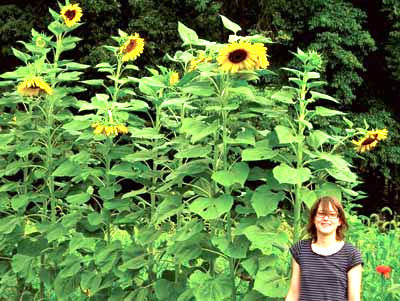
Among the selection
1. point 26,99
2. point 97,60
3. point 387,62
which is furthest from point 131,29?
point 26,99

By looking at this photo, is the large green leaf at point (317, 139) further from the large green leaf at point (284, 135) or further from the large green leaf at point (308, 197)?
the large green leaf at point (308, 197)

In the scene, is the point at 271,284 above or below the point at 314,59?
below

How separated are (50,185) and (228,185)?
158 cm

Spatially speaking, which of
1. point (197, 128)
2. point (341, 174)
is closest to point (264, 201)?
point (341, 174)

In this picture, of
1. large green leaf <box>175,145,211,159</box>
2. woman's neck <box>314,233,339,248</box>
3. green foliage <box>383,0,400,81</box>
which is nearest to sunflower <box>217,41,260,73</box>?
large green leaf <box>175,145,211,159</box>

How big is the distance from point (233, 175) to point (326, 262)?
28.6 inches

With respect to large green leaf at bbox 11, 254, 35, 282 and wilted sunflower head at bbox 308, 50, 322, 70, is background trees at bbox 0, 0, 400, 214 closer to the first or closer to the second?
large green leaf at bbox 11, 254, 35, 282

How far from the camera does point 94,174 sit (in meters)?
4.83

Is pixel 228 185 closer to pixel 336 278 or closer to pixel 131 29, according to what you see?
A: pixel 336 278

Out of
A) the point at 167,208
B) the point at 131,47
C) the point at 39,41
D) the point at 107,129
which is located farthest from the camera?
the point at 39,41

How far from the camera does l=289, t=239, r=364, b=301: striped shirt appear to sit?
138 inches

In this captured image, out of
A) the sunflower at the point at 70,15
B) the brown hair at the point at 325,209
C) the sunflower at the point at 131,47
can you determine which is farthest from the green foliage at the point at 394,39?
the brown hair at the point at 325,209

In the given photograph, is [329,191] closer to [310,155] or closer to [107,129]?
[310,155]

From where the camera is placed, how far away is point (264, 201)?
13.1ft
